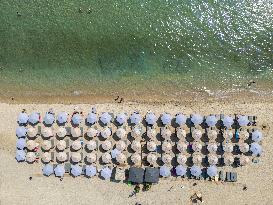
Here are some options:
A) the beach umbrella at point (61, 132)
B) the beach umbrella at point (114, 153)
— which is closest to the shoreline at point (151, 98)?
the beach umbrella at point (61, 132)

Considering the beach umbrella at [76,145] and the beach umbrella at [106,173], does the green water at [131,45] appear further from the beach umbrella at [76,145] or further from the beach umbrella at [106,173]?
the beach umbrella at [106,173]

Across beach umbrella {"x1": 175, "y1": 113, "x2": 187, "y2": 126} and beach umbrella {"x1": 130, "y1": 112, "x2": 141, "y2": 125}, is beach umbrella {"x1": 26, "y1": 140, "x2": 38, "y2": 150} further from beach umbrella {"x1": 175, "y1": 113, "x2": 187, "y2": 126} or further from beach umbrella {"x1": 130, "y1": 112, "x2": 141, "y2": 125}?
beach umbrella {"x1": 175, "y1": 113, "x2": 187, "y2": 126}

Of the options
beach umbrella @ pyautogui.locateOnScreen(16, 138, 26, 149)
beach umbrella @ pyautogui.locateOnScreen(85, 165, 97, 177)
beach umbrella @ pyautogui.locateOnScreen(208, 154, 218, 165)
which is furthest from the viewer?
beach umbrella @ pyautogui.locateOnScreen(16, 138, 26, 149)

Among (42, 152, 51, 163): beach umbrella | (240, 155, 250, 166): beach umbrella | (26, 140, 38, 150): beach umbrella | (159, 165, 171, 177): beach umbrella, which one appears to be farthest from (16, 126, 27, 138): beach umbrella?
(240, 155, 250, 166): beach umbrella

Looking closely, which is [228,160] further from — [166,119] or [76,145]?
[76,145]

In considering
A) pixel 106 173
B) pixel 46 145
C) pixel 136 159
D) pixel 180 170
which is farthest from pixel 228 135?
pixel 46 145
